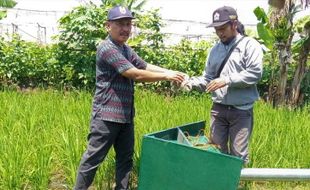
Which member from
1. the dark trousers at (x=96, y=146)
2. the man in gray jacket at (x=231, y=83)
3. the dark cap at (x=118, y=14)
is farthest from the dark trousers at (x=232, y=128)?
the dark cap at (x=118, y=14)

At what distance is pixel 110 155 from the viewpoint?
3373mm

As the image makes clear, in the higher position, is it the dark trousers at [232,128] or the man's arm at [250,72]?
the man's arm at [250,72]

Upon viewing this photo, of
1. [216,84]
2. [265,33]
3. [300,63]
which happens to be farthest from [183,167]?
[300,63]

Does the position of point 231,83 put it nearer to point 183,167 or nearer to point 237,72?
point 237,72

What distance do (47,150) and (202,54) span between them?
16.1 ft

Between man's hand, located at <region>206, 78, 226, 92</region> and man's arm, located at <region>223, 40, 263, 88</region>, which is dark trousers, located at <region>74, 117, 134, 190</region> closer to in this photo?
man's hand, located at <region>206, 78, 226, 92</region>

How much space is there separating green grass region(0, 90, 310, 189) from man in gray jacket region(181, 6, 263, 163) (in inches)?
23.0

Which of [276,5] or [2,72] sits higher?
[276,5]

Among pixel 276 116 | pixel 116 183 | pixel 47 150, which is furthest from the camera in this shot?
pixel 276 116

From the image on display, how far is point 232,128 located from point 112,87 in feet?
2.88

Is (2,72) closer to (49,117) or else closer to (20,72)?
(20,72)

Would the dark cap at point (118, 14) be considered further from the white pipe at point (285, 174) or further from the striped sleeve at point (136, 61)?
the white pipe at point (285, 174)

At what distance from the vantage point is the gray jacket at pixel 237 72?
2.81 meters

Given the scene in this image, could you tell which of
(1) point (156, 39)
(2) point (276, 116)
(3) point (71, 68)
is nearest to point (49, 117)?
(2) point (276, 116)
